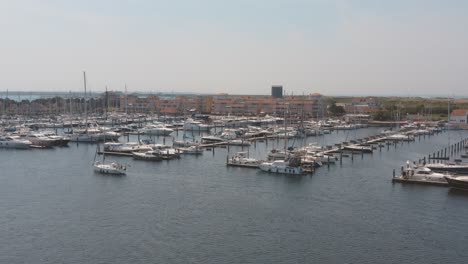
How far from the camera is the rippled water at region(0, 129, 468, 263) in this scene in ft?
40.7

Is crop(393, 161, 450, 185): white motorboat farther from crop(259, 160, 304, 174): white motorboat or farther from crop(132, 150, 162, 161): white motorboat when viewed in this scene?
crop(132, 150, 162, 161): white motorboat

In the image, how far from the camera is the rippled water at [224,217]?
12.4 metres

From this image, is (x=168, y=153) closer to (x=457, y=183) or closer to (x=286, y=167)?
(x=286, y=167)

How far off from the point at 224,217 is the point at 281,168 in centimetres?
747

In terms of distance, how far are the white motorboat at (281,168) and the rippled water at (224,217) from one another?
2.31 ft

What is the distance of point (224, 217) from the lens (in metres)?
15.2

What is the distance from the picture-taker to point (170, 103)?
67.6 metres

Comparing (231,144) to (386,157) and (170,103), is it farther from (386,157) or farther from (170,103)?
(170,103)

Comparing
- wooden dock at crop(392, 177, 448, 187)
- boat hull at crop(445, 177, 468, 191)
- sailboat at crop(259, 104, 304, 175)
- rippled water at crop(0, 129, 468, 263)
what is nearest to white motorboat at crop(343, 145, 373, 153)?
rippled water at crop(0, 129, 468, 263)

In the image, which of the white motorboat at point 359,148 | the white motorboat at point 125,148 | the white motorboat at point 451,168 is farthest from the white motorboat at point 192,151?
the white motorboat at point 451,168

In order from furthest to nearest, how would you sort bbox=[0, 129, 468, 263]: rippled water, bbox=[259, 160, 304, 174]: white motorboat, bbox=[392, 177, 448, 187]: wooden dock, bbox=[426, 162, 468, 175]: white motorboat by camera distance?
1. bbox=[259, 160, 304, 174]: white motorboat
2. bbox=[426, 162, 468, 175]: white motorboat
3. bbox=[392, 177, 448, 187]: wooden dock
4. bbox=[0, 129, 468, 263]: rippled water

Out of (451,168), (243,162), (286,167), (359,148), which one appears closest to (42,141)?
(243,162)

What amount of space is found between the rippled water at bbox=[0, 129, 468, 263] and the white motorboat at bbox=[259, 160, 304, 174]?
2.31 feet

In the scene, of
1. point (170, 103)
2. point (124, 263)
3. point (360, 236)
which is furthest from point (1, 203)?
point (170, 103)
